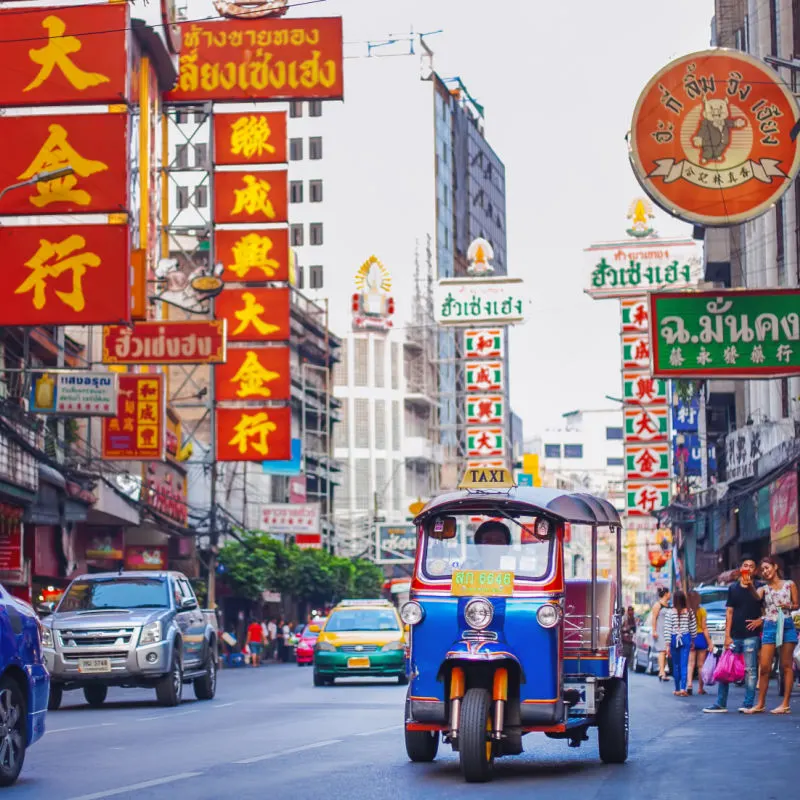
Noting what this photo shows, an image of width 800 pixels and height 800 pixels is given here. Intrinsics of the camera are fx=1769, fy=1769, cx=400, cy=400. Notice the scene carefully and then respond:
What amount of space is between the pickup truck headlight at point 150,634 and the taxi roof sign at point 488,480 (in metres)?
11.2

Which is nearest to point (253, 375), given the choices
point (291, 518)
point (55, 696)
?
point (55, 696)

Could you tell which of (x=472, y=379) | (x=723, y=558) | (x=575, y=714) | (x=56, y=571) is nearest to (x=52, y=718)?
(x=575, y=714)

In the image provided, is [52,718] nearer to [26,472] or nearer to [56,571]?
[26,472]

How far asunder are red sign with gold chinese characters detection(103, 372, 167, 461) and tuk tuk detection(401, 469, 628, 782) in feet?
93.0

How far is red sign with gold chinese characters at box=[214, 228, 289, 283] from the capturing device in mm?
46531

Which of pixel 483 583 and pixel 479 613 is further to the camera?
pixel 483 583

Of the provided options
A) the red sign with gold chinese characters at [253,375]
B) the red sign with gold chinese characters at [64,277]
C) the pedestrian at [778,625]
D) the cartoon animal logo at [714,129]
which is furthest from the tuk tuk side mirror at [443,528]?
the red sign with gold chinese characters at [253,375]

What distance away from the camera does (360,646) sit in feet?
104

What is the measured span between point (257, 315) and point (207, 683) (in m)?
20.7

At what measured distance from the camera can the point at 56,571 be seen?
4541 cm

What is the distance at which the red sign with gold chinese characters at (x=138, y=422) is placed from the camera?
4212cm

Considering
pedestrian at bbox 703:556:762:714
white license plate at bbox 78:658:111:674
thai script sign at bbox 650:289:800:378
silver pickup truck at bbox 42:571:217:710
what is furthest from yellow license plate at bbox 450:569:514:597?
thai script sign at bbox 650:289:800:378

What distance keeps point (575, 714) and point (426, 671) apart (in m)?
1.29

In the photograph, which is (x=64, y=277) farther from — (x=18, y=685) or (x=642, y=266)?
(x=642, y=266)
